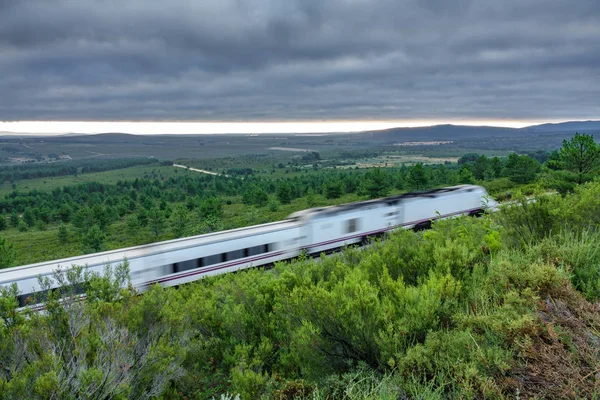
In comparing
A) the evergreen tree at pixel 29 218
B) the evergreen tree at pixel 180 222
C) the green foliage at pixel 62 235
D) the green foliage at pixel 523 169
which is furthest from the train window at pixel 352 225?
the evergreen tree at pixel 29 218

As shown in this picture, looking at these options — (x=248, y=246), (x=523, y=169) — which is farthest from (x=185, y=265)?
(x=523, y=169)

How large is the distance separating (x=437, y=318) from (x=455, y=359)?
715 millimetres

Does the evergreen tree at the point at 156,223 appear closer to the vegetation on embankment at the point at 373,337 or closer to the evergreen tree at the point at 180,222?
the evergreen tree at the point at 180,222

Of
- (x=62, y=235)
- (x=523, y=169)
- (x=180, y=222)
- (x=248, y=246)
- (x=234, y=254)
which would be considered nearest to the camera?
(x=234, y=254)

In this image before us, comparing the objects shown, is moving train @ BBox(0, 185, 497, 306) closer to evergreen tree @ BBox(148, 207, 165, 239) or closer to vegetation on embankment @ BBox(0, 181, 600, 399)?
vegetation on embankment @ BBox(0, 181, 600, 399)

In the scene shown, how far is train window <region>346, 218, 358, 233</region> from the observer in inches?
875

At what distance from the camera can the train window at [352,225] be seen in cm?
2222

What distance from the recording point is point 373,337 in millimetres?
4828

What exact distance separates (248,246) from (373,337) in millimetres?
14769

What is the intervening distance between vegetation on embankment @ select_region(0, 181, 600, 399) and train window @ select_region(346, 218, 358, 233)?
14410 mm

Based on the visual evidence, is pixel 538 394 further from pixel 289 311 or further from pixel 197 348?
pixel 197 348

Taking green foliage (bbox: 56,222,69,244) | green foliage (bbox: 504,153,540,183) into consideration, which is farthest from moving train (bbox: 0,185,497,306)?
green foliage (bbox: 56,222,69,244)

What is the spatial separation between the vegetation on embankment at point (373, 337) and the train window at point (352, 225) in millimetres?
14410

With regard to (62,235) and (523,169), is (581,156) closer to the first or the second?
(523,169)
